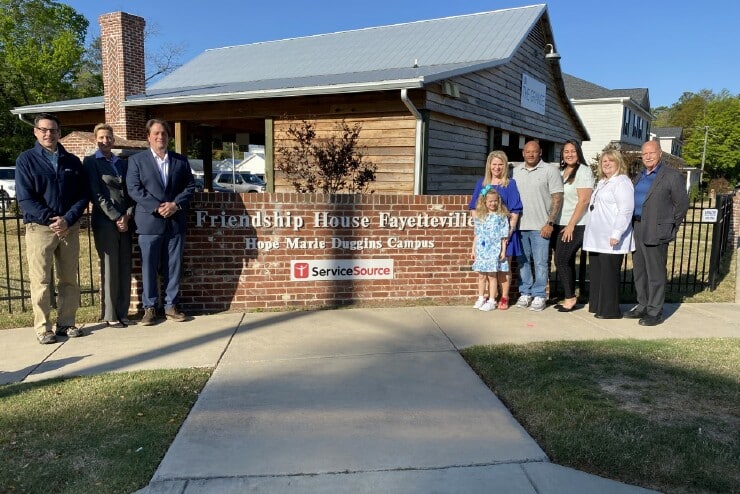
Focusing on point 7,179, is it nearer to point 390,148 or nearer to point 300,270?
point 390,148

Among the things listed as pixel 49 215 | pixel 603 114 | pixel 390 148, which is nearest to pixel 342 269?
pixel 49 215

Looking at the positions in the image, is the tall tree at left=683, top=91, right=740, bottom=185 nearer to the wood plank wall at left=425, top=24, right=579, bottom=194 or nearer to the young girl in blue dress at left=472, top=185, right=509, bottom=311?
the wood plank wall at left=425, top=24, right=579, bottom=194

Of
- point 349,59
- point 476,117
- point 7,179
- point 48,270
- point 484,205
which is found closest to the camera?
point 48,270

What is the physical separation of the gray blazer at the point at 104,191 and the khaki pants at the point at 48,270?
265 millimetres

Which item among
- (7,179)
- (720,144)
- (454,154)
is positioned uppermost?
(720,144)

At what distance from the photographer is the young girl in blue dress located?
6.14m

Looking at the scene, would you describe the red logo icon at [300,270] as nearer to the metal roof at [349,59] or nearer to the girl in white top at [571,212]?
the girl in white top at [571,212]

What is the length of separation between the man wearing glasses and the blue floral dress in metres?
4.02

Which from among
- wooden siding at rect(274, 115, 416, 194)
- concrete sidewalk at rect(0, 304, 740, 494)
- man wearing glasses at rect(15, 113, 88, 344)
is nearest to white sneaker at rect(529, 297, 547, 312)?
concrete sidewalk at rect(0, 304, 740, 494)

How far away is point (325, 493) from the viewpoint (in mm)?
2764

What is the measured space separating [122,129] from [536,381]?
44.4 feet

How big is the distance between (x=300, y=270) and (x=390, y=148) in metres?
4.88

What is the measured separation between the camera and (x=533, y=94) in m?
15.7

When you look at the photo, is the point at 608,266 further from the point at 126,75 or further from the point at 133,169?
the point at 126,75
